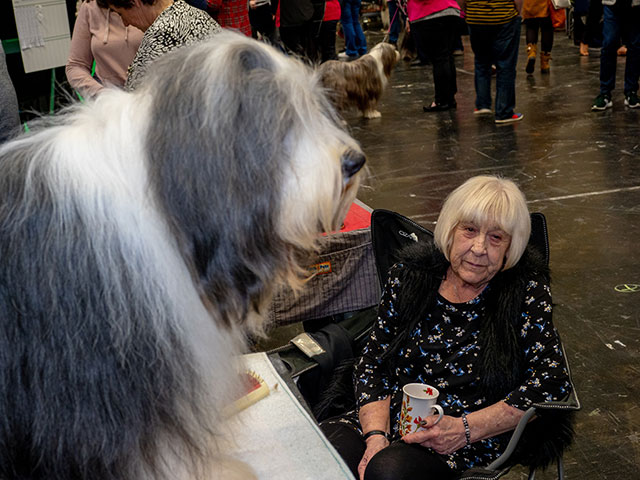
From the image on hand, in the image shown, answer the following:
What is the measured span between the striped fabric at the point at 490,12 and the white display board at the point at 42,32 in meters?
3.23

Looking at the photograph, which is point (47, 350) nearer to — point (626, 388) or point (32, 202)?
point (32, 202)

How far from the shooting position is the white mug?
5.81 ft

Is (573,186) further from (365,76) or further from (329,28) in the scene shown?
(329,28)

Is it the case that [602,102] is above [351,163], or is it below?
below

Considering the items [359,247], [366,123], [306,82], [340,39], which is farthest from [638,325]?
[340,39]

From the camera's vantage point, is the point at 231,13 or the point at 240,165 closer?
the point at 240,165

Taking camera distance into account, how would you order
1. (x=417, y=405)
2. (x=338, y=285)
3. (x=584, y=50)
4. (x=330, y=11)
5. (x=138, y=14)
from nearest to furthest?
(x=417, y=405)
(x=138, y=14)
(x=338, y=285)
(x=330, y=11)
(x=584, y=50)

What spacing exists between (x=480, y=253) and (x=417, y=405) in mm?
467

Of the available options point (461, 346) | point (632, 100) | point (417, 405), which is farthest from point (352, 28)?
point (417, 405)

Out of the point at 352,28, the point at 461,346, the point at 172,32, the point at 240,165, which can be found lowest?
the point at 461,346

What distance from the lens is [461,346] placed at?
2.03 metres

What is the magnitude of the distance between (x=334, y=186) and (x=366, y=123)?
21.4 ft

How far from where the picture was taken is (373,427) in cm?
197

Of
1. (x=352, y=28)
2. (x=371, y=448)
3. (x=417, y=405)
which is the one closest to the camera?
(x=417, y=405)
